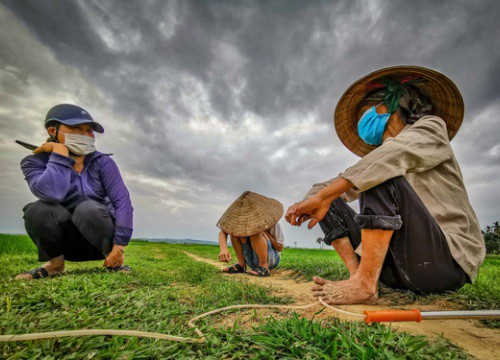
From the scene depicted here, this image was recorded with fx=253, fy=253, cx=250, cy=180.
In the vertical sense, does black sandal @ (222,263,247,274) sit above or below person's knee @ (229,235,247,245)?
below

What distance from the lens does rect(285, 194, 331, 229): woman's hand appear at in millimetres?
2160

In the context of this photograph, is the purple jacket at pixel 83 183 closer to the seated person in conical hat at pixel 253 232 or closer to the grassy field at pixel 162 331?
the grassy field at pixel 162 331

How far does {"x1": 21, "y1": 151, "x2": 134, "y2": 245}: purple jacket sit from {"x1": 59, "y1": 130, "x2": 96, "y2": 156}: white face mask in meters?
0.15

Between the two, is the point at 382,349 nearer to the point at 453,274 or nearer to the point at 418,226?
the point at 418,226

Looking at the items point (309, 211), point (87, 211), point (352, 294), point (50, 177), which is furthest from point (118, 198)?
point (352, 294)

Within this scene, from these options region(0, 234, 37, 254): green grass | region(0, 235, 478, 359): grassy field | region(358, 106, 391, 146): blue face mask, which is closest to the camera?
region(0, 235, 478, 359): grassy field

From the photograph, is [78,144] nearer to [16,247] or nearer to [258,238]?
[258,238]

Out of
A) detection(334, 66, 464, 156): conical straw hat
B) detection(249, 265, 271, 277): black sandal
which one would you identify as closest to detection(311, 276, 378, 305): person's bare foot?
detection(334, 66, 464, 156): conical straw hat

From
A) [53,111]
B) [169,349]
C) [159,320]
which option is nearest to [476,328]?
[169,349]

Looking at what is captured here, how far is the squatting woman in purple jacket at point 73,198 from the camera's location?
117 inches

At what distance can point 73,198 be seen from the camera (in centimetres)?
324

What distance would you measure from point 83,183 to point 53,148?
0.53 m

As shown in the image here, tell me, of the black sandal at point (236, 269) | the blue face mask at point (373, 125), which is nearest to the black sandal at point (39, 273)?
the black sandal at point (236, 269)

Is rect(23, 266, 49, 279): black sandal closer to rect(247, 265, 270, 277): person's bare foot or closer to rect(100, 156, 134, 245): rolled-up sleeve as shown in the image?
rect(100, 156, 134, 245): rolled-up sleeve
